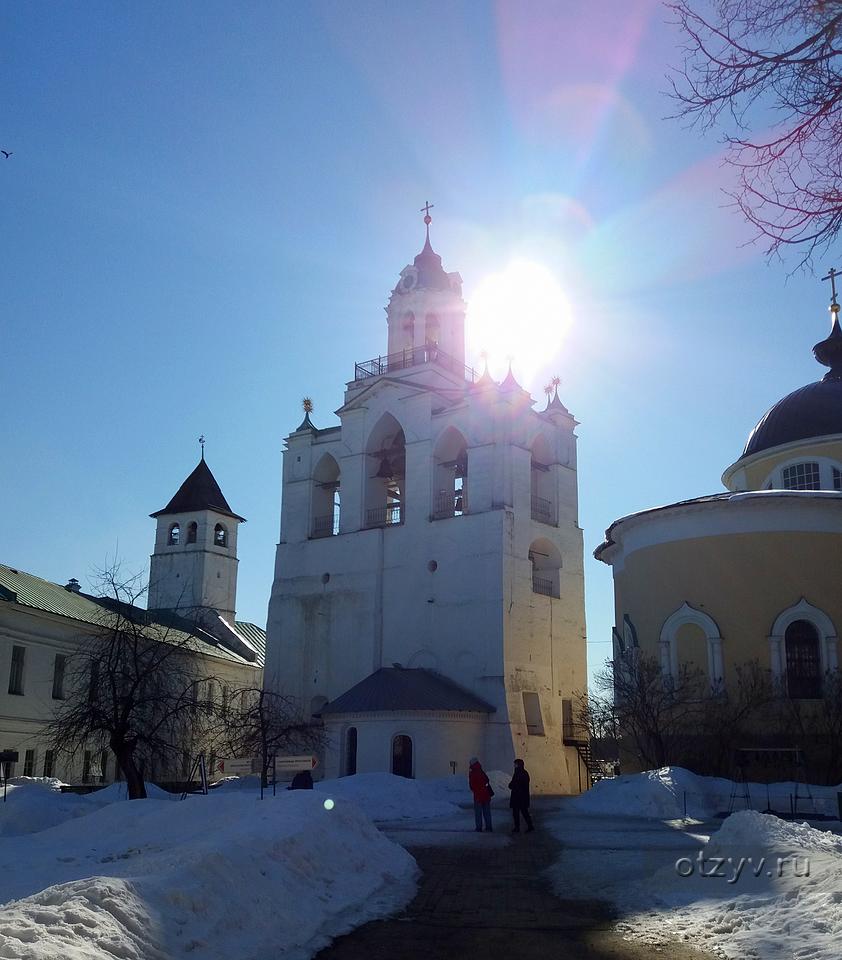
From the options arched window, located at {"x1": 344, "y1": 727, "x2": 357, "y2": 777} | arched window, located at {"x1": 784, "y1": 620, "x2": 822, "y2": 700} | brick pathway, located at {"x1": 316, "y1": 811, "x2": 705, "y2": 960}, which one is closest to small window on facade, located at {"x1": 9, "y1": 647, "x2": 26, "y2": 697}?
arched window, located at {"x1": 344, "y1": 727, "x2": 357, "y2": 777}

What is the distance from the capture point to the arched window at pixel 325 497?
159ft

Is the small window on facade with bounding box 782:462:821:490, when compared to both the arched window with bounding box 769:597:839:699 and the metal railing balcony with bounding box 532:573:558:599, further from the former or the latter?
the metal railing balcony with bounding box 532:573:558:599

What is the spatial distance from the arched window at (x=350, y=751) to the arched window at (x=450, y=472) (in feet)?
33.5

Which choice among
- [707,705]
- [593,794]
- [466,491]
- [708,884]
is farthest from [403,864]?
[466,491]

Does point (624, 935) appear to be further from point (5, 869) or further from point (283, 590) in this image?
point (283, 590)

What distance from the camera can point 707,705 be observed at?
91.3 ft

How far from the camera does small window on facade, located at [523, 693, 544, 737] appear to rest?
1618 inches

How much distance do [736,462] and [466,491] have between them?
1105 cm

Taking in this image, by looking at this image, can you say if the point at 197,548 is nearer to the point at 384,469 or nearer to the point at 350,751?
the point at 384,469

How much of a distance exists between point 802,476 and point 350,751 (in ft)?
62.9

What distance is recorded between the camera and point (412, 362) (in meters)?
48.1

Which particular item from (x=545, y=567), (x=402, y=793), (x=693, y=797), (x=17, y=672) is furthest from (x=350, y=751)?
(x=693, y=797)

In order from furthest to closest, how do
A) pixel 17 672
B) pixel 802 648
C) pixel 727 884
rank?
1. pixel 17 672
2. pixel 802 648
3. pixel 727 884

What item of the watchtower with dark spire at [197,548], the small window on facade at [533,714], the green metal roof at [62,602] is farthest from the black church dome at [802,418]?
the watchtower with dark spire at [197,548]
